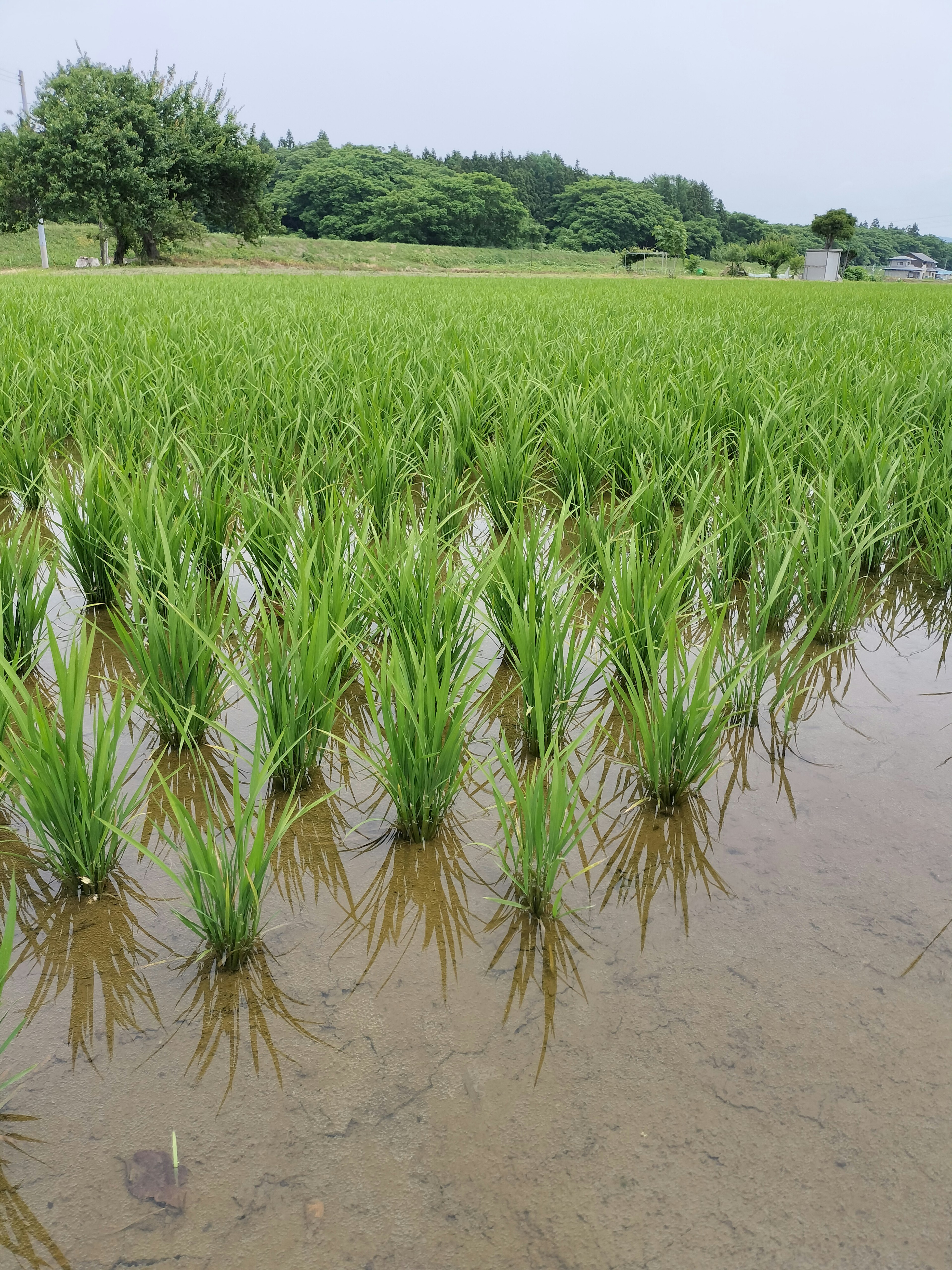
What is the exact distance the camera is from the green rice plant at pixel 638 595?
1.70 metres

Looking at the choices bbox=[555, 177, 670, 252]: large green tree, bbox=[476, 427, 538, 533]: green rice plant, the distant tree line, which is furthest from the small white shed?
bbox=[476, 427, 538, 533]: green rice plant

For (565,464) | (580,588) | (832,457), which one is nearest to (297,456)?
(565,464)

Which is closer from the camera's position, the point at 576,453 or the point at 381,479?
the point at 381,479

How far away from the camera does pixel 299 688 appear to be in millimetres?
1472

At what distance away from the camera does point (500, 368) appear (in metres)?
4.50

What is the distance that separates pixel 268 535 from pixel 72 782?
1.08 metres

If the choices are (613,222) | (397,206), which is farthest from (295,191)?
(613,222)

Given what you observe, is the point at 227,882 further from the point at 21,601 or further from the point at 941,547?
the point at 941,547

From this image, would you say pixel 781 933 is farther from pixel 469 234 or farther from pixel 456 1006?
pixel 469 234

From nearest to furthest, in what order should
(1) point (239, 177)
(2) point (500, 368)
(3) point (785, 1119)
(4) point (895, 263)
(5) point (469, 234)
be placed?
(3) point (785, 1119), (2) point (500, 368), (1) point (239, 177), (5) point (469, 234), (4) point (895, 263)

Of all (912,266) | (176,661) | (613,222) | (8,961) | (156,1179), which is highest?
(912,266)

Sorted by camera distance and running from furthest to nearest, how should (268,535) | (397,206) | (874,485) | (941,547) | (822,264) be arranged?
(397,206)
(822,264)
(874,485)
(941,547)
(268,535)

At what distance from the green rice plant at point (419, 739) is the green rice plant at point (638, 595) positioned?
0.36 m

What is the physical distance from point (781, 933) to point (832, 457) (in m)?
2.25
